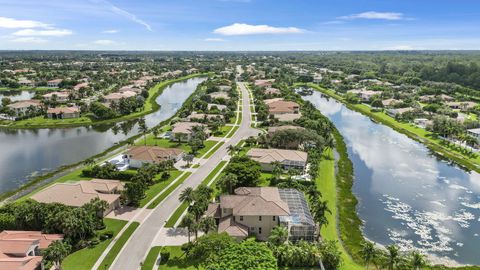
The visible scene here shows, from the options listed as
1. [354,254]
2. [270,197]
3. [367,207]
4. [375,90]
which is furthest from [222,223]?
[375,90]

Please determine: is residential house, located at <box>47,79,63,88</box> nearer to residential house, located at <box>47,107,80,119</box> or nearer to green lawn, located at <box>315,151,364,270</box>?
residential house, located at <box>47,107,80,119</box>

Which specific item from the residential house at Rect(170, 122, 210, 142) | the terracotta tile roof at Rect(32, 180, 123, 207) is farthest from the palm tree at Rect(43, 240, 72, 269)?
the residential house at Rect(170, 122, 210, 142)

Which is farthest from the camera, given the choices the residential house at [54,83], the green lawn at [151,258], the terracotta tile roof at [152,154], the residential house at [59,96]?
the residential house at [54,83]

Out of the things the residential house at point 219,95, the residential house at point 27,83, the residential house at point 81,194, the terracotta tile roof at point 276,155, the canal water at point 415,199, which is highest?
the residential house at point 27,83

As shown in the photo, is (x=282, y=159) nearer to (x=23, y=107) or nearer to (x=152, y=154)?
(x=152, y=154)

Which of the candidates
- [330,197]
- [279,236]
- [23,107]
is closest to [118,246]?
[279,236]

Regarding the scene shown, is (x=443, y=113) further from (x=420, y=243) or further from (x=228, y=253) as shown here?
(x=228, y=253)

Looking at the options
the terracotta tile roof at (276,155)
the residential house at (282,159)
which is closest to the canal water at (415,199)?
the residential house at (282,159)

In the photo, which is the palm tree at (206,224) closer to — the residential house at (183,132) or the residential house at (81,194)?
the residential house at (81,194)
